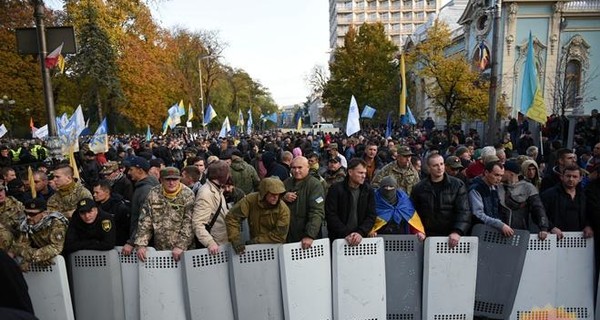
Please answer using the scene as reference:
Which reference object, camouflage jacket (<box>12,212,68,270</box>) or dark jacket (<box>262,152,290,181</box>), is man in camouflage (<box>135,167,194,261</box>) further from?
dark jacket (<box>262,152,290,181</box>)

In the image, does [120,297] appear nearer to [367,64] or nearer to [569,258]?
[569,258]

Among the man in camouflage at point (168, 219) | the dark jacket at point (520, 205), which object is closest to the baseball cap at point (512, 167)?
the dark jacket at point (520, 205)

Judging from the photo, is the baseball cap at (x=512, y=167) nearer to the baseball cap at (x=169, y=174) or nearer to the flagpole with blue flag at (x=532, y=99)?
the baseball cap at (x=169, y=174)

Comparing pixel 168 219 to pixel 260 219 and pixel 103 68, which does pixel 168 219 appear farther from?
pixel 103 68

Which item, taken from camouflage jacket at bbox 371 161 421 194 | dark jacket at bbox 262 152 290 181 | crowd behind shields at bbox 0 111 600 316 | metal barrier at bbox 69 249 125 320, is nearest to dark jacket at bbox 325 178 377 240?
crowd behind shields at bbox 0 111 600 316

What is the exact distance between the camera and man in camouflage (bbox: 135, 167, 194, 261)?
15.0ft

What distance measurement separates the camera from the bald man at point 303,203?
4.67 meters

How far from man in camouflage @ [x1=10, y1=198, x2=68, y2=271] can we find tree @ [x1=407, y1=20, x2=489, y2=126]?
65.7 feet

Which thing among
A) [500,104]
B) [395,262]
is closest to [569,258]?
[395,262]

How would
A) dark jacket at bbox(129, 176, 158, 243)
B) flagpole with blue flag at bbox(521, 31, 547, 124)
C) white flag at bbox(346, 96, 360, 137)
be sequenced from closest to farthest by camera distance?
dark jacket at bbox(129, 176, 158, 243) → flagpole with blue flag at bbox(521, 31, 547, 124) → white flag at bbox(346, 96, 360, 137)

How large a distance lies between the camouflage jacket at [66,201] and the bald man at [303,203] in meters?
2.54

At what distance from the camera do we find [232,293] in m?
4.55

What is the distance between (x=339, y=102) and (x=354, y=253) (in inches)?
1638

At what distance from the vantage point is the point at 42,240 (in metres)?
4.44
